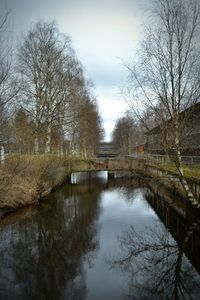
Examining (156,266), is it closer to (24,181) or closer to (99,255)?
(99,255)

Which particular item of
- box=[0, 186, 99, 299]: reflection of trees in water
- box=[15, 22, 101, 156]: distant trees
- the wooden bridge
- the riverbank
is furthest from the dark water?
the wooden bridge

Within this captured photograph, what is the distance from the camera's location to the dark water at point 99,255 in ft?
22.9

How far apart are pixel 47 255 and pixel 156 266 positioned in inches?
135

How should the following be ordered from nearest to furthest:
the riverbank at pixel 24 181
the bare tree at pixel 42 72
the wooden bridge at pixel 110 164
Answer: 1. the riverbank at pixel 24 181
2. the bare tree at pixel 42 72
3. the wooden bridge at pixel 110 164

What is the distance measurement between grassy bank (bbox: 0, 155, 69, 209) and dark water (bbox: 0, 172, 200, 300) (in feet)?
2.77

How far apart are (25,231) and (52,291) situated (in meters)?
5.34

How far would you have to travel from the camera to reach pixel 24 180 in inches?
621

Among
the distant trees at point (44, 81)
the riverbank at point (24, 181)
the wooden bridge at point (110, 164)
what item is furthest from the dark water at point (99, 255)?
the wooden bridge at point (110, 164)

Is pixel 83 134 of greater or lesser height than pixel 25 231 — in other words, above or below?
above

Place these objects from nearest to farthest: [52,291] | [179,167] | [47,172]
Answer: [52,291]
[179,167]
[47,172]

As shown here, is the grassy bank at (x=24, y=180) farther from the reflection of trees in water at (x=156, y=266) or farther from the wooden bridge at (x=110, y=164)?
the wooden bridge at (x=110, y=164)

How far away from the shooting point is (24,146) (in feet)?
67.4

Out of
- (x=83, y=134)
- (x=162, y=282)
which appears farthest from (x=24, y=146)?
(x=83, y=134)

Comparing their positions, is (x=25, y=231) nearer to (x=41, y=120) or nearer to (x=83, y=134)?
(x=41, y=120)
